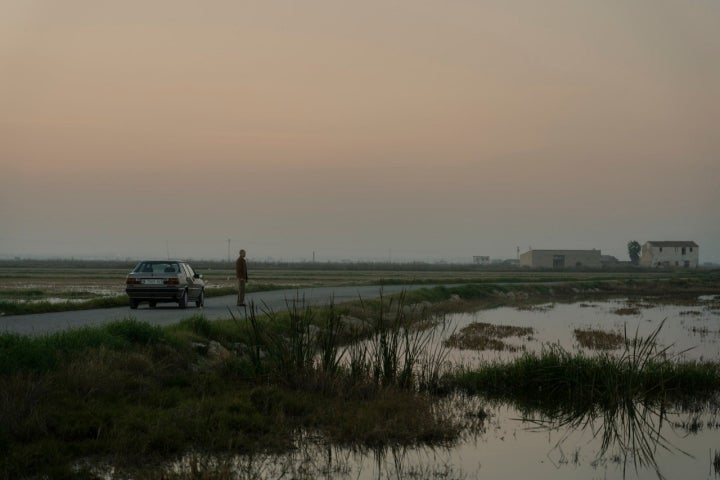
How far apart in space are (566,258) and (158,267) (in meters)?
135

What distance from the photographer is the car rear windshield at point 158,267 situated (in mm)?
30391

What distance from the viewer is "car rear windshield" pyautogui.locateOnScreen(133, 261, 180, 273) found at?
30391 mm

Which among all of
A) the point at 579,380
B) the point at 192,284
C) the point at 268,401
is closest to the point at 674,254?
the point at 192,284

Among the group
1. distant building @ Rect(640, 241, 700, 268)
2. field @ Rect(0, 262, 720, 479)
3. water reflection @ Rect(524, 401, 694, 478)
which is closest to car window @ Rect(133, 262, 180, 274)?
field @ Rect(0, 262, 720, 479)

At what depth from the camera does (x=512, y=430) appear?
12859mm

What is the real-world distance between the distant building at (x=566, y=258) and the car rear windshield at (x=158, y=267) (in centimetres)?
13319

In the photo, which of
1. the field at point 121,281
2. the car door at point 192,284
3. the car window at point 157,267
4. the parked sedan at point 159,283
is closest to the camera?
the parked sedan at point 159,283

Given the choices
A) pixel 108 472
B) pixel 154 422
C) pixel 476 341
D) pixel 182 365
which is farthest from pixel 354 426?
pixel 476 341

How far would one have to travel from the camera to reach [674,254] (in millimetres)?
157500

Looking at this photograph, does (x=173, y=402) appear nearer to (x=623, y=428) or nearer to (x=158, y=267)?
(x=623, y=428)

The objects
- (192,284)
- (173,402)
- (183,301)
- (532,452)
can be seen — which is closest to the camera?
(532,452)

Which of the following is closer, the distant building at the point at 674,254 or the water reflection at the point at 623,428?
the water reflection at the point at 623,428

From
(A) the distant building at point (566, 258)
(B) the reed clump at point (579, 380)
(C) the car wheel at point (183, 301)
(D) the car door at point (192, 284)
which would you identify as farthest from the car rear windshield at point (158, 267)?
(A) the distant building at point (566, 258)

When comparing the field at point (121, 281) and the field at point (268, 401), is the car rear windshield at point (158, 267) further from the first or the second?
the field at point (268, 401)
